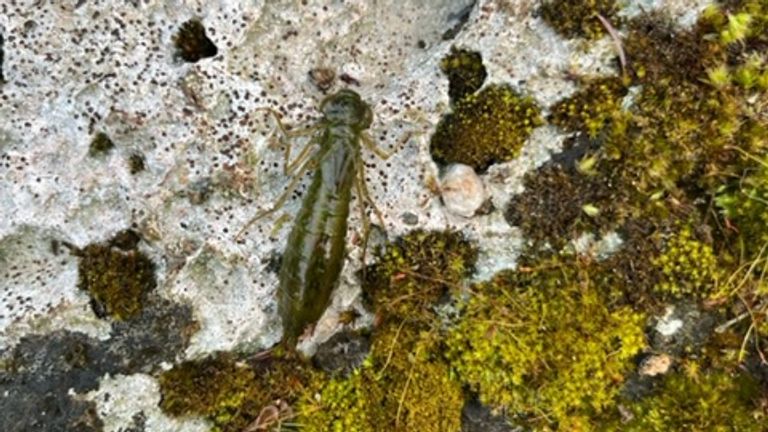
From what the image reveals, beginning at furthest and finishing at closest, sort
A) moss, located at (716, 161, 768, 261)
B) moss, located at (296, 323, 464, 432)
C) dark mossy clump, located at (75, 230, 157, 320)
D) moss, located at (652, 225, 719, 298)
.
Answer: moss, located at (296, 323, 464, 432), dark mossy clump, located at (75, 230, 157, 320), moss, located at (652, 225, 719, 298), moss, located at (716, 161, 768, 261)

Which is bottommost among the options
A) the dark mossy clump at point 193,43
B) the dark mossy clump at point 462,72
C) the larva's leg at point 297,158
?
the larva's leg at point 297,158

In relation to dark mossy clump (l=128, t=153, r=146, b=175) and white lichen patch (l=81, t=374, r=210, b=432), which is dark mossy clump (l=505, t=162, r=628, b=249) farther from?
white lichen patch (l=81, t=374, r=210, b=432)

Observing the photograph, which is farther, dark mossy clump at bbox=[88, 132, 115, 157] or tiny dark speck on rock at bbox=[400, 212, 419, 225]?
tiny dark speck on rock at bbox=[400, 212, 419, 225]

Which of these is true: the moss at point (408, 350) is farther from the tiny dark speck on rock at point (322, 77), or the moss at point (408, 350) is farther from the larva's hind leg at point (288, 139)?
the tiny dark speck on rock at point (322, 77)

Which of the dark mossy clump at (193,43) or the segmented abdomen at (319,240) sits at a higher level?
the dark mossy clump at (193,43)

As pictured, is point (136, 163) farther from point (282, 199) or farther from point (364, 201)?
point (364, 201)

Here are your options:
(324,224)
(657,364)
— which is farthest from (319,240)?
(657,364)

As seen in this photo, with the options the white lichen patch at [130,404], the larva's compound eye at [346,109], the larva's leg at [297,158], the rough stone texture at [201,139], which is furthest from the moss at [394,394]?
the larva's compound eye at [346,109]

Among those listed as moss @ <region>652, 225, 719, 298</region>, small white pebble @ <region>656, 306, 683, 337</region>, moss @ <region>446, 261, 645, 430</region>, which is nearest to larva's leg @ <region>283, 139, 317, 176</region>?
moss @ <region>446, 261, 645, 430</region>
